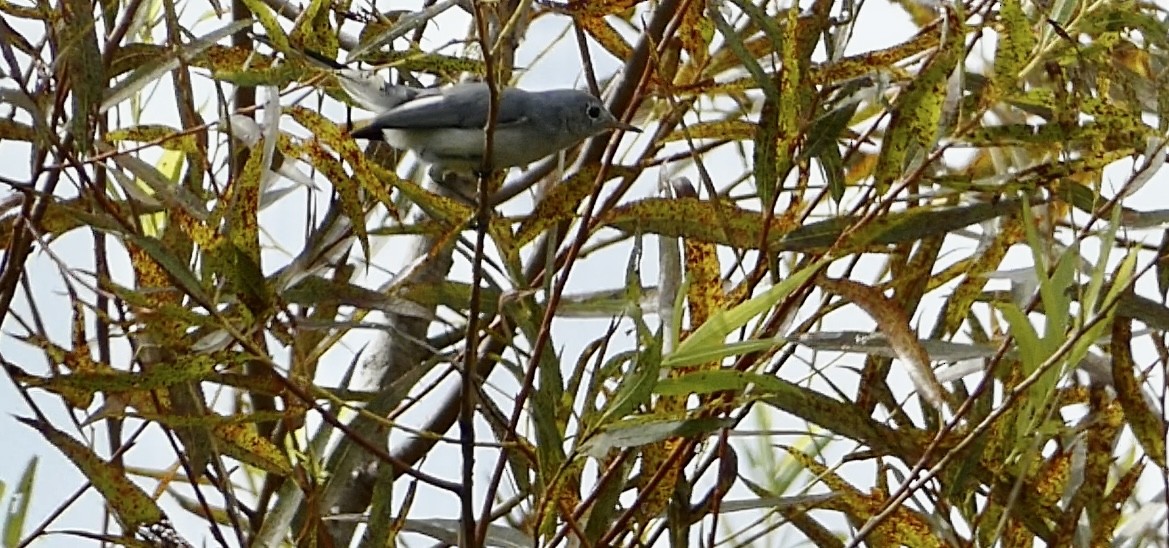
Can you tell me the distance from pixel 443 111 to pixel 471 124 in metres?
0.05

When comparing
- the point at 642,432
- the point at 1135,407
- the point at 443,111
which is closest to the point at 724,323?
the point at 642,432

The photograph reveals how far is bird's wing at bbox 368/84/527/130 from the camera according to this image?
54.4 inches

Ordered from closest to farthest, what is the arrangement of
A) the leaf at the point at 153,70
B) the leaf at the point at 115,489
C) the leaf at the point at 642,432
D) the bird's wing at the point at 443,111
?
the leaf at the point at 642,432, the leaf at the point at 115,489, the leaf at the point at 153,70, the bird's wing at the point at 443,111

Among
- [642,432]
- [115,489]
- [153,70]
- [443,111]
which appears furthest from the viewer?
[443,111]

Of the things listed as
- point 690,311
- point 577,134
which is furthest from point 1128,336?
point 577,134

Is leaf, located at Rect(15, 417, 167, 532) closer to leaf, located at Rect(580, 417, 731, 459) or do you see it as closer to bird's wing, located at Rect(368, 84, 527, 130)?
leaf, located at Rect(580, 417, 731, 459)

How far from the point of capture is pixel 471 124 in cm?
149

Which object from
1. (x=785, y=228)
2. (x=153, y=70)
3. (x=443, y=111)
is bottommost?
(x=785, y=228)

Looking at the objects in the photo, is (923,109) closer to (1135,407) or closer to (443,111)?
(1135,407)

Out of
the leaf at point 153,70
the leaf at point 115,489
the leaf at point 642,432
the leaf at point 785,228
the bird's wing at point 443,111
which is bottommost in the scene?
the leaf at point 642,432

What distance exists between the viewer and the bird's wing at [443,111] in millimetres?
1382

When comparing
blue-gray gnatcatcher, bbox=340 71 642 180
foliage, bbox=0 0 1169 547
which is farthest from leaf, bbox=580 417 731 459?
blue-gray gnatcatcher, bbox=340 71 642 180

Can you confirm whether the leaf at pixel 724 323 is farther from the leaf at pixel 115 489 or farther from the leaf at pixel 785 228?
the leaf at pixel 115 489

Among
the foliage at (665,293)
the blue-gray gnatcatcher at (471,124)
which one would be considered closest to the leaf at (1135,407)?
the foliage at (665,293)
